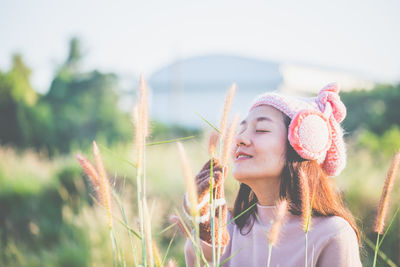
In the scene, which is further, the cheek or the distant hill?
the distant hill

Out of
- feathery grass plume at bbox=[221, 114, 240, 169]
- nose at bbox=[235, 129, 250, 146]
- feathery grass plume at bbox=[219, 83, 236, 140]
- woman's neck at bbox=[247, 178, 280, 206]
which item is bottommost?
woman's neck at bbox=[247, 178, 280, 206]

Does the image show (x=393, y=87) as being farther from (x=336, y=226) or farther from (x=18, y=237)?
(x=336, y=226)

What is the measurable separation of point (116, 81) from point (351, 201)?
13188 mm

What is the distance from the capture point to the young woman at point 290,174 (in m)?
1.64

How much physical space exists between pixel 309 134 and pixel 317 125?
3.2 inches

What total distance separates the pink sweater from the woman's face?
0.22 meters

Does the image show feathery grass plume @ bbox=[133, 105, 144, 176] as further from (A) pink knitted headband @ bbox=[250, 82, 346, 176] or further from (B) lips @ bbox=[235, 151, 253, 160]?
(A) pink knitted headband @ bbox=[250, 82, 346, 176]

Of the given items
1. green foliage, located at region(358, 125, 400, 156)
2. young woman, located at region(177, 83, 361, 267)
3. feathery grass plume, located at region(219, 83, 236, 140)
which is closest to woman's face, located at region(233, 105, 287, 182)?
young woman, located at region(177, 83, 361, 267)

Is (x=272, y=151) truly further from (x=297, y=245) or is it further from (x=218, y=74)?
(x=218, y=74)

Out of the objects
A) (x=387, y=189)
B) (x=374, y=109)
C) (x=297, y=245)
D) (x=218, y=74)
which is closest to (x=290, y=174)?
(x=297, y=245)

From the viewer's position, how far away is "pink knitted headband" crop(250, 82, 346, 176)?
1.75 meters

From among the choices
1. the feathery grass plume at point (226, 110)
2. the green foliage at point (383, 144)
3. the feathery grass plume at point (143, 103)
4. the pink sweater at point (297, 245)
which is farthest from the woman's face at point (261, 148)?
the green foliage at point (383, 144)

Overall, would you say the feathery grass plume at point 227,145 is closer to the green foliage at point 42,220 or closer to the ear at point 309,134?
the ear at point 309,134

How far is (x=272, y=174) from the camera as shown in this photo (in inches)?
70.8
